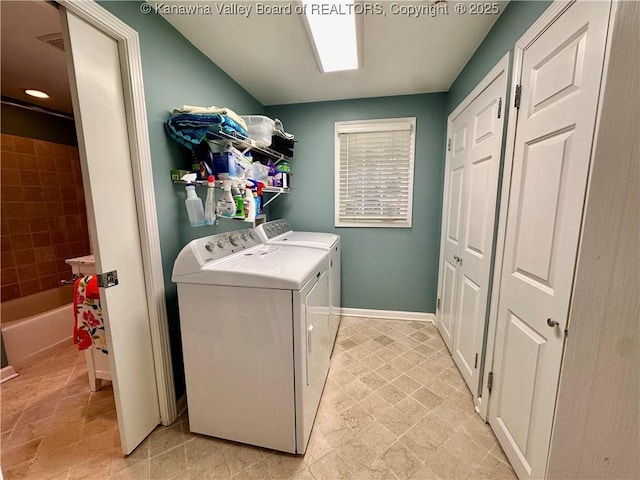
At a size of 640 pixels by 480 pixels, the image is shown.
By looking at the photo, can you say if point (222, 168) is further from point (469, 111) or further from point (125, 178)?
point (469, 111)

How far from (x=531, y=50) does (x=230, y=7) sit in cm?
152

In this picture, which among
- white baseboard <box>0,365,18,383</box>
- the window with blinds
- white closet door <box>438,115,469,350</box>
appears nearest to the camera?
white baseboard <box>0,365,18,383</box>

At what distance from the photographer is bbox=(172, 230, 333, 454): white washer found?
1200 mm

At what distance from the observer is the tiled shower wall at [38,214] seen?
2.47 metres

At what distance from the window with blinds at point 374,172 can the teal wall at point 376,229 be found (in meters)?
0.07

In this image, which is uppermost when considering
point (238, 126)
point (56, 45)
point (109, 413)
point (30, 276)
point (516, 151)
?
point (56, 45)

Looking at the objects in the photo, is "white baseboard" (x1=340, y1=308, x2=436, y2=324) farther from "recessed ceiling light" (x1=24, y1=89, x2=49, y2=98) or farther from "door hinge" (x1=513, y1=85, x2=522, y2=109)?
"recessed ceiling light" (x1=24, y1=89, x2=49, y2=98)

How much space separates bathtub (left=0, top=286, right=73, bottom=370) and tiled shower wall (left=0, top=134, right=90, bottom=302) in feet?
0.34

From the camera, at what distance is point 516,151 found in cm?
122

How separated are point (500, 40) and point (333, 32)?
95cm

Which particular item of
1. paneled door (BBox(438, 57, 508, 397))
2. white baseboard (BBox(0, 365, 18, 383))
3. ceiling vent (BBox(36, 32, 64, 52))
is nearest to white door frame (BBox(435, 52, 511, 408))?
paneled door (BBox(438, 57, 508, 397))

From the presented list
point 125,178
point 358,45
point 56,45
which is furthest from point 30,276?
point 358,45

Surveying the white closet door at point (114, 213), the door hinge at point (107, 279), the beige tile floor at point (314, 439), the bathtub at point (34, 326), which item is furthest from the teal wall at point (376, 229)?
the bathtub at point (34, 326)

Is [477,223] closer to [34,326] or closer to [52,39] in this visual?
[52,39]
